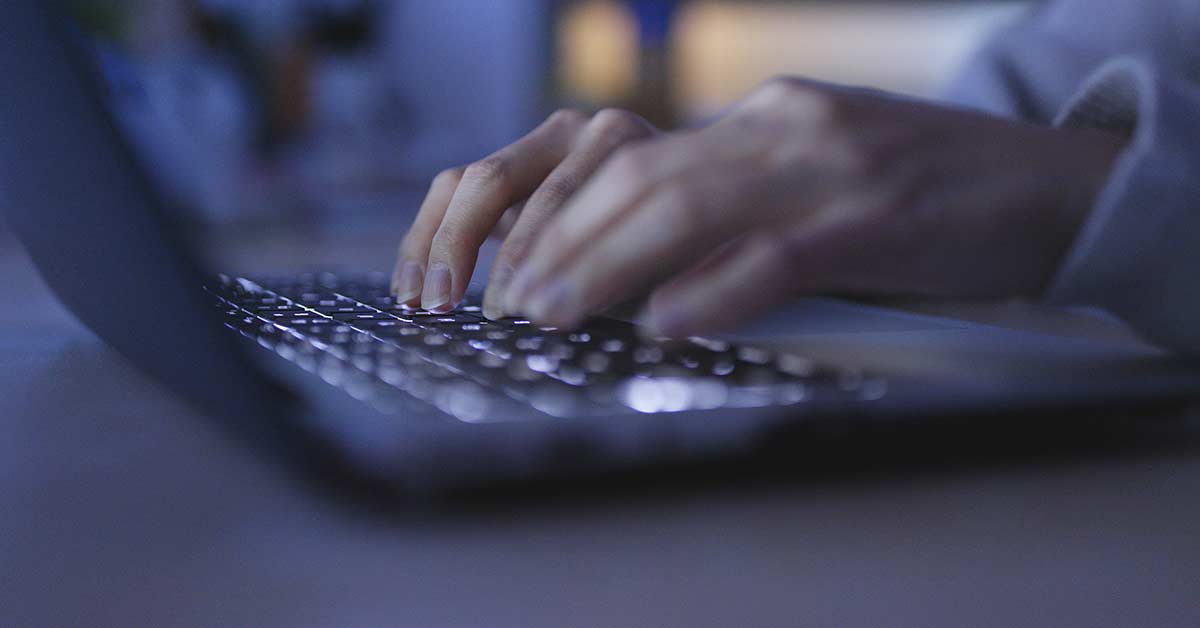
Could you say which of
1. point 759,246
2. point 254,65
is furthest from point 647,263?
point 254,65

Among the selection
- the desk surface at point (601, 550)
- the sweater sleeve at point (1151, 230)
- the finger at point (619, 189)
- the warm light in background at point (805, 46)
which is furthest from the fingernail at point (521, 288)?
the warm light in background at point (805, 46)

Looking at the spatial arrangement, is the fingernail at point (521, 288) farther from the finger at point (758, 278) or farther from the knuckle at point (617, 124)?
the knuckle at point (617, 124)

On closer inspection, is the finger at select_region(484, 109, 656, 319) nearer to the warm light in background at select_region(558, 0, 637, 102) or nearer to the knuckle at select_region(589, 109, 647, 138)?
the knuckle at select_region(589, 109, 647, 138)

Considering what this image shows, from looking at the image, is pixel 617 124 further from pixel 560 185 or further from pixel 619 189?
pixel 619 189

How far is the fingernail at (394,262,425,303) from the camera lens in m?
0.50

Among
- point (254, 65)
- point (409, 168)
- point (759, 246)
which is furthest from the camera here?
point (409, 168)

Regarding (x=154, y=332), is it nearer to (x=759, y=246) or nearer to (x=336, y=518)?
(x=336, y=518)

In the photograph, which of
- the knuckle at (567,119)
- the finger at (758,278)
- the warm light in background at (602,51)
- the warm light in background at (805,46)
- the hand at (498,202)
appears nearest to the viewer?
the finger at (758,278)

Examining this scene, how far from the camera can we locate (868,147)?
1.19ft

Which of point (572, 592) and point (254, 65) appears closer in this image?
point (572, 592)

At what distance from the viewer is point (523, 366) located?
308mm

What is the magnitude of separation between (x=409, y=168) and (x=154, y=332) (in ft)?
6.83

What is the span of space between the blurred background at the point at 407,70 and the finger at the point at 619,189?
4.16 feet

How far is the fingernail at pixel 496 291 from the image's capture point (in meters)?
0.44
